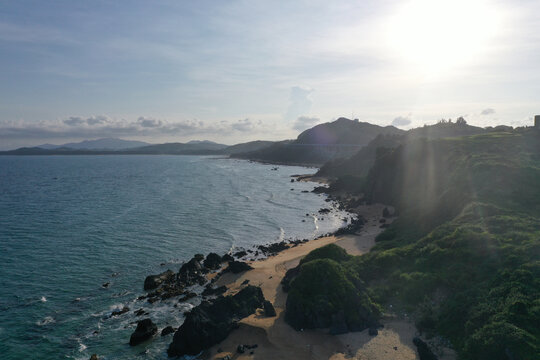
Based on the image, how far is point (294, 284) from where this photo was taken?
2656 cm

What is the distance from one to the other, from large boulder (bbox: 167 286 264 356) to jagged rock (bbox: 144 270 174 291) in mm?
9545

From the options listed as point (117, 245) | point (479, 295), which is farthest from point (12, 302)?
point (479, 295)

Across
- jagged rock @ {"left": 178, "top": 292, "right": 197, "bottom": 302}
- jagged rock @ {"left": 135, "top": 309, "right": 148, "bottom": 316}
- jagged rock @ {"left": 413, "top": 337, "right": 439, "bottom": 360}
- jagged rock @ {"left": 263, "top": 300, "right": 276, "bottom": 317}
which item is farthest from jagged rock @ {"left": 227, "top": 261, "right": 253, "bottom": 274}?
jagged rock @ {"left": 413, "top": 337, "right": 439, "bottom": 360}

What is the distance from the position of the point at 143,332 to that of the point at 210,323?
5096mm

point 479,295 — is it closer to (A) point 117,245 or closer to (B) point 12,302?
(B) point 12,302

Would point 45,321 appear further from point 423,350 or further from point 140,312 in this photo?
point 423,350

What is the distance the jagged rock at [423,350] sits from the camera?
64.2 ft

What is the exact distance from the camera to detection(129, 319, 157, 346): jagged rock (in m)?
23.8

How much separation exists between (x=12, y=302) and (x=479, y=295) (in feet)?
125

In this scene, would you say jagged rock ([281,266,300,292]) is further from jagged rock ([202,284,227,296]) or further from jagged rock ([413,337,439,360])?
jagged rock ([413,337,439,360])

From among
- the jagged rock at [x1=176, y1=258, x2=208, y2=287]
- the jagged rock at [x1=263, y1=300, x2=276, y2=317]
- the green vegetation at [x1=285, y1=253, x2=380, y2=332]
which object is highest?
the green vegetation at [x1=285, y1=253, x2=380, y2=332]

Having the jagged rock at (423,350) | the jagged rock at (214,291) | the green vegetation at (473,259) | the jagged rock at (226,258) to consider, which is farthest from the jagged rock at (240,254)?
the jagged rock at (423,350)

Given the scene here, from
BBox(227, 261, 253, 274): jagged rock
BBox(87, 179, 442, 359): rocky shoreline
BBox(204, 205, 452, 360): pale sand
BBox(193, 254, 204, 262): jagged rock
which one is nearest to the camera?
BBox(204, 205, 452, 360): pale sand

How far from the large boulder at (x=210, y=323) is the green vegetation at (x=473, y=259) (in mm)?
5606
